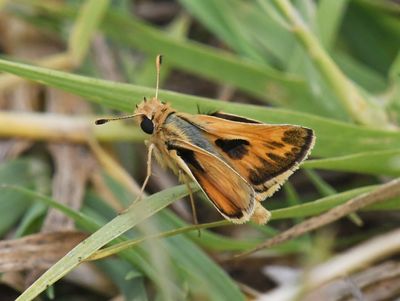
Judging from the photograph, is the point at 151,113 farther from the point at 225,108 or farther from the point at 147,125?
the point at 225,108

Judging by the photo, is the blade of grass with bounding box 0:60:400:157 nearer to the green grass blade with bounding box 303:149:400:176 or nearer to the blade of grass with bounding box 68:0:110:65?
the green grass blade with bounding box 303:149:400:176

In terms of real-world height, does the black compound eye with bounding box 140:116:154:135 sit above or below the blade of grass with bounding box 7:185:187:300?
above

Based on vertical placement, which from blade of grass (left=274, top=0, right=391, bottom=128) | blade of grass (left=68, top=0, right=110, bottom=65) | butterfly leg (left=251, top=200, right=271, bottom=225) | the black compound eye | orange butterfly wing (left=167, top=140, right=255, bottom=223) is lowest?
butterfly leg (left=251, top=200, right=271, bottom=225)

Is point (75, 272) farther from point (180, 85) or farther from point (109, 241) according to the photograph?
point (180, 85)

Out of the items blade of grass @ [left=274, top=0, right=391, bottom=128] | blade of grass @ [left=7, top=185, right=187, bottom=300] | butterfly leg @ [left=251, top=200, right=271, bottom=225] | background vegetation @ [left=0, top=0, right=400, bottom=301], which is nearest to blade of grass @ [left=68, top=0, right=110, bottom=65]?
background vegetation @ [left=0, top=0, right=400, bottom=301]

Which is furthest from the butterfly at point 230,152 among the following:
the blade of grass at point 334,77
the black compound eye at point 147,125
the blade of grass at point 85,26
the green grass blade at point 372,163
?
the blade of grass at point 85,26

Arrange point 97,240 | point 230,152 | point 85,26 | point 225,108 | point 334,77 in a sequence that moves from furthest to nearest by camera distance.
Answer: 1. point 85,26
2. point 334,77
3. point 225,108
4. point 230,152
5. point 97,240

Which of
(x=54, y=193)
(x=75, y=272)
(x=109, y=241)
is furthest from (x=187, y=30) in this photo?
(x=109, y=241)

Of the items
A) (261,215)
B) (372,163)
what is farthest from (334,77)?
(261,215)
